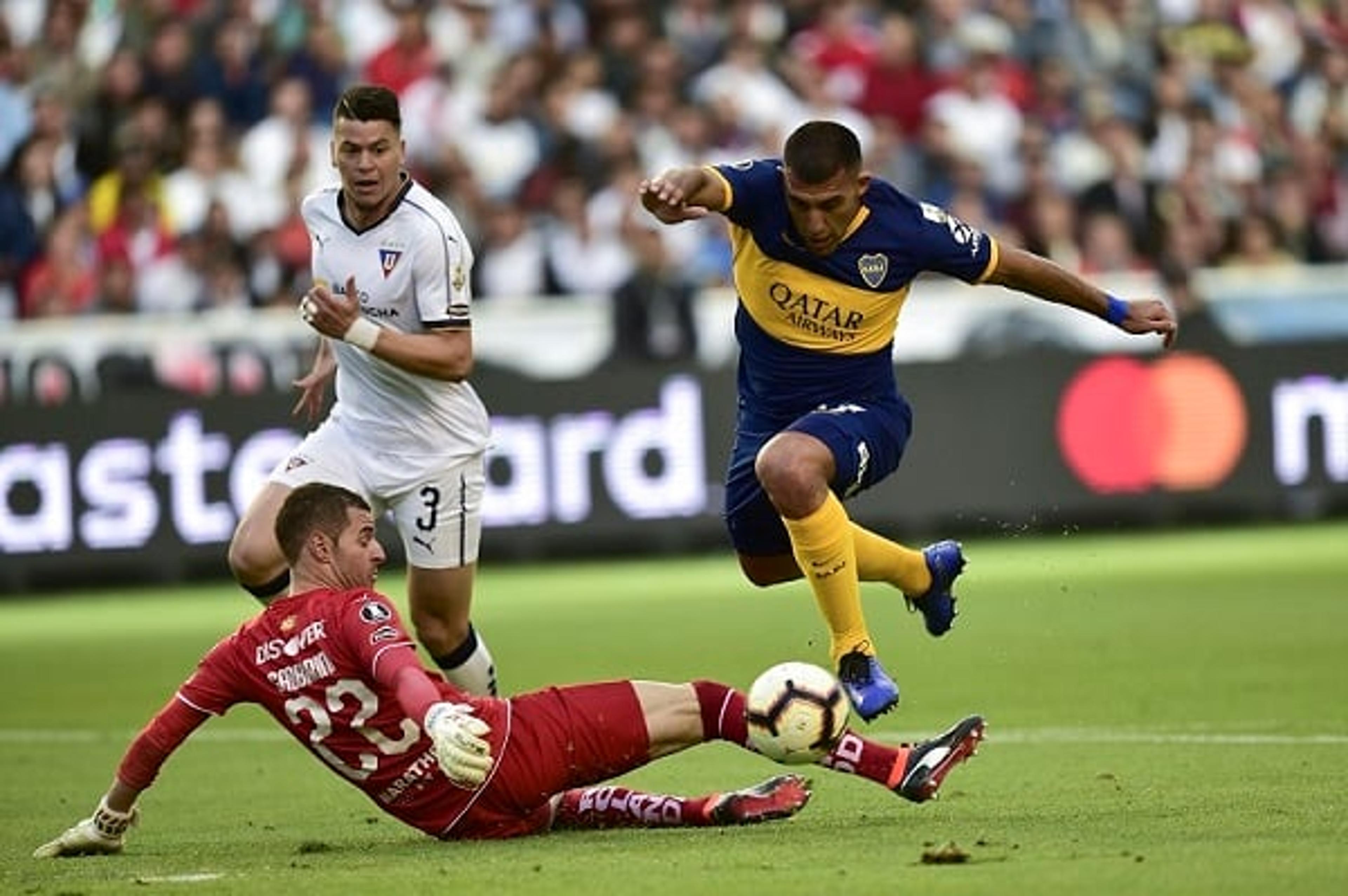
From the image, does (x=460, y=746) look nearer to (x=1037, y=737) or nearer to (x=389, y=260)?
(x=389, y=260)

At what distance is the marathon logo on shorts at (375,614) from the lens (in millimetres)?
8008

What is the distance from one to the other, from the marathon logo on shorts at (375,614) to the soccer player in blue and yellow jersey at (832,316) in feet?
6.00

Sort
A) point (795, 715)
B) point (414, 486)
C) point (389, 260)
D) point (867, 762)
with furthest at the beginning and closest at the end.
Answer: point (414, 486), point (389, 260), point (867, 762), point (795, 715)

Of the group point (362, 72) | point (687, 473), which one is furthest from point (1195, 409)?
point (362, 72)

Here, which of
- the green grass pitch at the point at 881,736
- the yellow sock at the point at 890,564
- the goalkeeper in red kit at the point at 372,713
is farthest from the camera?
the yellow sock at the point at 890,564

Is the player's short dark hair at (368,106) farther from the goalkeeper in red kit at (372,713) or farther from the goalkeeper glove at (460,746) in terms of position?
the goalkeeper glove at (460,746)

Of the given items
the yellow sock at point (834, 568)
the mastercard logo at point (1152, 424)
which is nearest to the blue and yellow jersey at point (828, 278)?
the yellow sock at point (834, 568)

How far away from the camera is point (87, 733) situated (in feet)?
40.7

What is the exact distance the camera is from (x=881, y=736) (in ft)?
37.7

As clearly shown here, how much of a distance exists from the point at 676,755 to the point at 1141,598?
5978 millimetres

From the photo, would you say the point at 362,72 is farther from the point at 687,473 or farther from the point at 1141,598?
the point at 1141,598

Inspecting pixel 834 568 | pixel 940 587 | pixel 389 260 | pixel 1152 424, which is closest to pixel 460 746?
pixel 834 568

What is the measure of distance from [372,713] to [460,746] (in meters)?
0.85

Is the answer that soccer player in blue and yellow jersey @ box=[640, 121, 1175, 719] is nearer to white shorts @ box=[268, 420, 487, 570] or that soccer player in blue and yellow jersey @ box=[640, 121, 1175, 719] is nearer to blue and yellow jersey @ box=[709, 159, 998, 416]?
blue and yellow jersey @ box=[709, 159, 998, 416]
